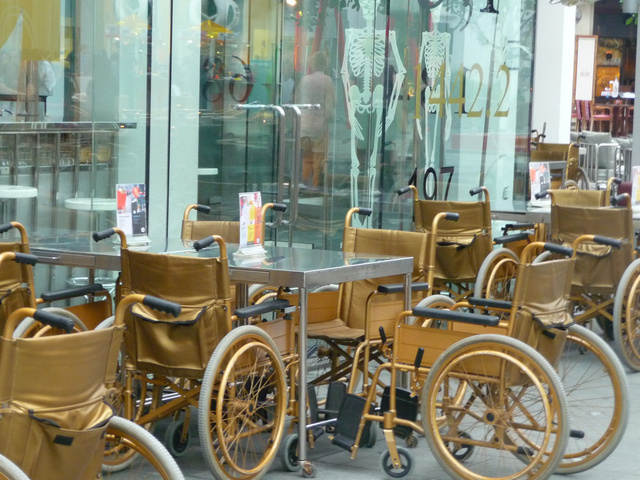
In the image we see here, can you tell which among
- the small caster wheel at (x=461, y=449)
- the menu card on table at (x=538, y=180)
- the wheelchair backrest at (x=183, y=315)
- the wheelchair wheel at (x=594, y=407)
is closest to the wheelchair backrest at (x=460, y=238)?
the menu card on table at (x=538, y=180)

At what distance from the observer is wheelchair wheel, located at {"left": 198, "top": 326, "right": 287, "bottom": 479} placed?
3686 millimetres

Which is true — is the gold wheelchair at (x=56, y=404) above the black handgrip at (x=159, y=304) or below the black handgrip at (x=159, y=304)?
below

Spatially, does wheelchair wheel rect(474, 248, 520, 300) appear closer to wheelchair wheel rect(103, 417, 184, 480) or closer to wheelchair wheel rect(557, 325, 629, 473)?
wheelchair wheel rect(557, 325, 629, 473)

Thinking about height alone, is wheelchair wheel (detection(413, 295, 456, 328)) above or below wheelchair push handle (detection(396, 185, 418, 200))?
below

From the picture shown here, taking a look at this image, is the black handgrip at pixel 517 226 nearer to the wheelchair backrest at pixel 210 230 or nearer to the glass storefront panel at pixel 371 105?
the glass storefront panel at pixel 371 105

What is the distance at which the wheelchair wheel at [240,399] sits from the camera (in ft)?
12.1

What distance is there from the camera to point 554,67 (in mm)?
12180

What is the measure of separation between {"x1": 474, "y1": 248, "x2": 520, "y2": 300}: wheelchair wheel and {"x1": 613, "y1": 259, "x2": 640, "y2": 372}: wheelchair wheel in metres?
0.59

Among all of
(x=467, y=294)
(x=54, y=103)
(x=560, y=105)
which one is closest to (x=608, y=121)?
(x=560, y=105)

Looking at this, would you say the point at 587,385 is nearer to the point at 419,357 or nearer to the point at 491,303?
the point at 491,303

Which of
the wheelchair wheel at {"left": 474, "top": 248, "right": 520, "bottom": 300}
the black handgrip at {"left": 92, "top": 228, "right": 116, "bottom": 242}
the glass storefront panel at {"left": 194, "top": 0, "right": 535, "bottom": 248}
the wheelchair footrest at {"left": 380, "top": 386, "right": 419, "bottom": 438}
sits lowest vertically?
the wheelchair footrest at {"left": 380, "top": 386, "right": 419, "bottom": 438}

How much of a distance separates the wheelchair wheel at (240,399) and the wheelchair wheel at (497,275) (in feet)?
6.50

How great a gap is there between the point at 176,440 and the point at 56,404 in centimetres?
167

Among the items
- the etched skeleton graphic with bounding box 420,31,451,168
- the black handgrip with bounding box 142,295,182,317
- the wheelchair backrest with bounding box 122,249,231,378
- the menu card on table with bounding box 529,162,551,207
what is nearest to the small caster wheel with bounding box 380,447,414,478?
the wheelchair backrest with bounding box 122,249,231,378
